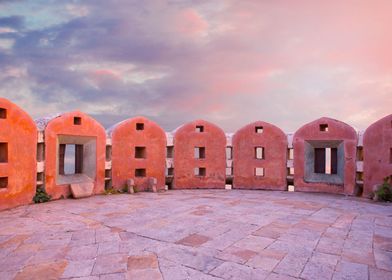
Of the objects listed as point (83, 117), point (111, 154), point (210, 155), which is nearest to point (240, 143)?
point (210, 155)

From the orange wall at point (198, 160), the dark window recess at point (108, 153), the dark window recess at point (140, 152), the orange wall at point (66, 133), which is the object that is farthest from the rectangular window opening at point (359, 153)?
the orange wall at point (66, 133)

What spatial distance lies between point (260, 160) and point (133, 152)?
7.01 meters

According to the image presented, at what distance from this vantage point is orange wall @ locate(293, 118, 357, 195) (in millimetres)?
14562

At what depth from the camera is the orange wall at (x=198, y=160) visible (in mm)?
16812

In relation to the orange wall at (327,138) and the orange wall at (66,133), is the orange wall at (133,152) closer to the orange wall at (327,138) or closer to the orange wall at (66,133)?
the orange wall at (66,133)

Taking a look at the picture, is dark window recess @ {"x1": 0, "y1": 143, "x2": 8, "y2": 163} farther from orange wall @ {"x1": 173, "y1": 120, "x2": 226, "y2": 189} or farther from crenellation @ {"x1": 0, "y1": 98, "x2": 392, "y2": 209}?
orange wall @ {"x1": 173, "y1": 120, "x2": 226, "y2": 189}

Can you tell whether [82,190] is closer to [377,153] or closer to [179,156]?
[179,156]

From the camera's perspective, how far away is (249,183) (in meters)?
16.8

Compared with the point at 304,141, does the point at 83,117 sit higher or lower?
higher

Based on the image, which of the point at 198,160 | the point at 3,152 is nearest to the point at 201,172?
the point at 198,160

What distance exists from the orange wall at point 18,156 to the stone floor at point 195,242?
697 millimetres

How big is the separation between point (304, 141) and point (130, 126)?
9.20m

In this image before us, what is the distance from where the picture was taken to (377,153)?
539 inches

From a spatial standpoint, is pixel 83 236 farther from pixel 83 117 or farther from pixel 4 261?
pixel 83 117
